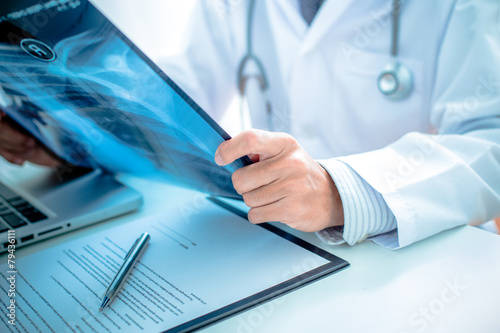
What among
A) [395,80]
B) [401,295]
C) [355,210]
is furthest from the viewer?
[395,80]

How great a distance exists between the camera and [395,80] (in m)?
0.80

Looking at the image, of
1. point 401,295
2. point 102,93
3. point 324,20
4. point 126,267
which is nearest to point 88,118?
point 102,93

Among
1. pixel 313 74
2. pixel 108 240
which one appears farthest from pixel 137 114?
pixel 313 74

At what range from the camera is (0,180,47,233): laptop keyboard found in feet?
1.92

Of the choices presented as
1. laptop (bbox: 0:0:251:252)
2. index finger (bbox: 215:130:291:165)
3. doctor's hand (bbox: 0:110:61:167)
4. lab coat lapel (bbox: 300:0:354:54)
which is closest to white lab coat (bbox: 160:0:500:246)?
lab coat lapel (bbox: 300:0:354:54)

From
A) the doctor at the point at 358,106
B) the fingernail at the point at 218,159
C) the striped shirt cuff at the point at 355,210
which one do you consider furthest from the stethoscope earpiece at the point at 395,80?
the fingernail at the point at 218,159

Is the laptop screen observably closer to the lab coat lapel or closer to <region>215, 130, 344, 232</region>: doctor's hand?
<region>215, 130, 344, 232</region>: doctor's hand

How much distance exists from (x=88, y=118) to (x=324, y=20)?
1.89 ft

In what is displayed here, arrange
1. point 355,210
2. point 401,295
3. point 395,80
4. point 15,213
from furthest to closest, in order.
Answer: point 395,80 < point 15,213 < point 355,210 < point 401,295

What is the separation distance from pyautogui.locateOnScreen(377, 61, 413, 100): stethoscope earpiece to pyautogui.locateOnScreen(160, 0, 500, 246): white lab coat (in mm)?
21

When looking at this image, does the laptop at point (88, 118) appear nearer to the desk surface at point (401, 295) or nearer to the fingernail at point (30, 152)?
the fingernail at point (30, 152)

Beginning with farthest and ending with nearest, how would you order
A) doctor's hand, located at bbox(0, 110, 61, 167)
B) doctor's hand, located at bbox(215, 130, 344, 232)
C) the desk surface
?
doctor's hand, located at bbox(0, 110, 61, 167), doctor's hand, located at bbox(215, 130, 344, 232), the desk surface

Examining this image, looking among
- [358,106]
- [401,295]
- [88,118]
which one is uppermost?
[88,118]

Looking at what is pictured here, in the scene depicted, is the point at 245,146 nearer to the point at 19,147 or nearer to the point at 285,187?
the point at 285,187
